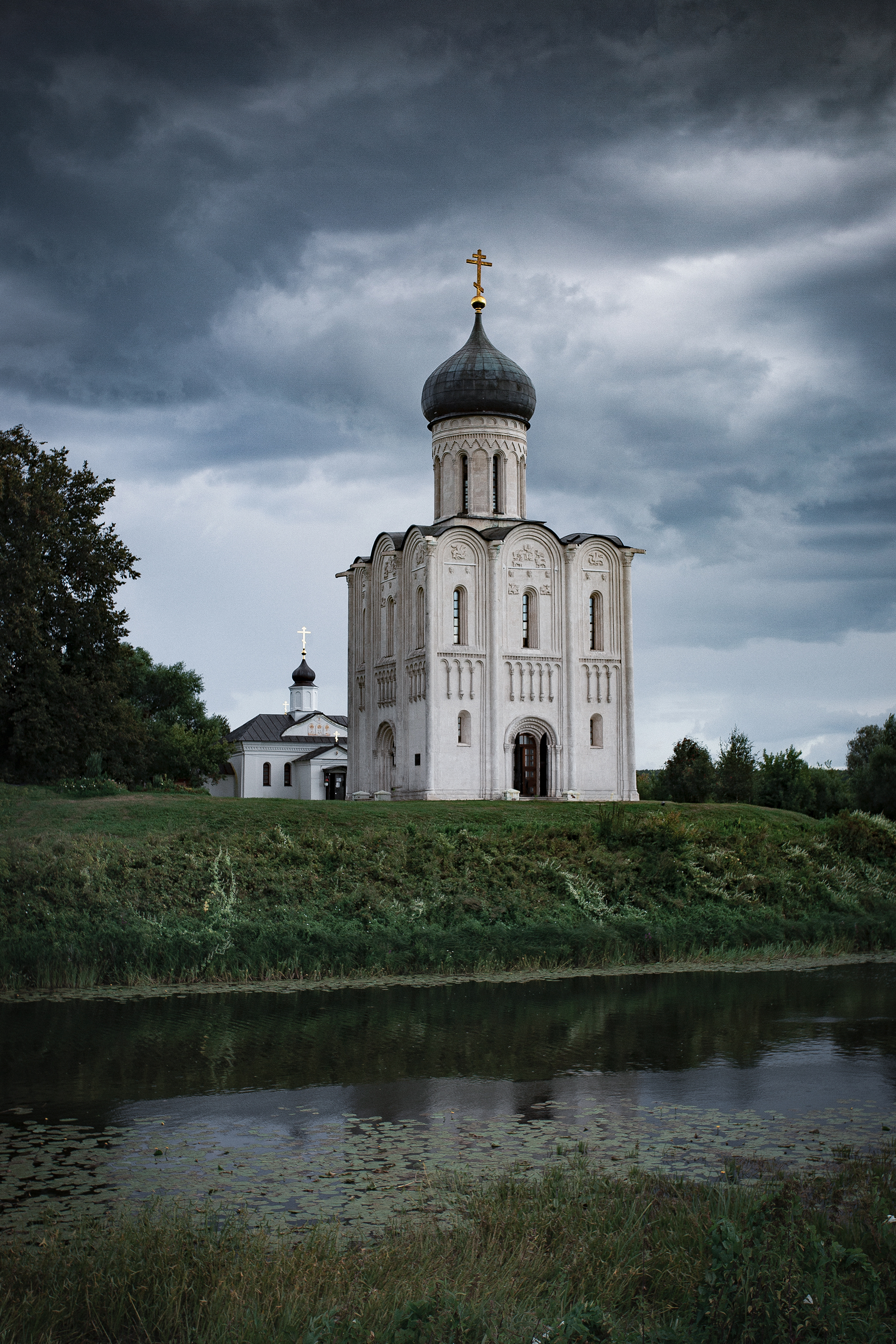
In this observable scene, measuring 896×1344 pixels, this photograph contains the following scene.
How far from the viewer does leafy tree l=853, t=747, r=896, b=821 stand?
162ft

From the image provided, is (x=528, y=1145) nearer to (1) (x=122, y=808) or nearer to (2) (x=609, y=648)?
(1) (x=122, y=808)

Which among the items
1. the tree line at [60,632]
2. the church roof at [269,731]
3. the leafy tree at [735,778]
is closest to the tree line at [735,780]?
the leafy tree at [735,778]

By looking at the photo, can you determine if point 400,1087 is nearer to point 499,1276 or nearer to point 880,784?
point 499,1276

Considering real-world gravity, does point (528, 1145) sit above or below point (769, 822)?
below

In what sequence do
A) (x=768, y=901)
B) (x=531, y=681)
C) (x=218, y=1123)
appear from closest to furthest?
(x=218, y=1123)
(x=768, y=901)
(x=531, y=681)

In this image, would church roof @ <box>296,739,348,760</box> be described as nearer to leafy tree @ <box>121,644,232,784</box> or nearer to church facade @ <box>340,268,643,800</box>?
leafy tree @ <box>121,644,232,784</box>

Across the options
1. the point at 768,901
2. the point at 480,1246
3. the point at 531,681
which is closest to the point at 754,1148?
the point at 480,1246

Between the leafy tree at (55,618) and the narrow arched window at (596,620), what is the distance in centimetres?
1351

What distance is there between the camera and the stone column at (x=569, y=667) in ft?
123

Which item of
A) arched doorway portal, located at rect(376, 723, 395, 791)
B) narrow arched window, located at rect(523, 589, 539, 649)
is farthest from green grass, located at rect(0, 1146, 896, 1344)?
arched doorway portal, located at rect(376, 723, 395, 791)

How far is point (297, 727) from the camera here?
67562mm

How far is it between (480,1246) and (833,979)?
525 inches

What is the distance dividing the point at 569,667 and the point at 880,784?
1861 centimetres

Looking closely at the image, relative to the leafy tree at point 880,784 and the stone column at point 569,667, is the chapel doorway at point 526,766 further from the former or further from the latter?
the leafy tree at point 880,784
